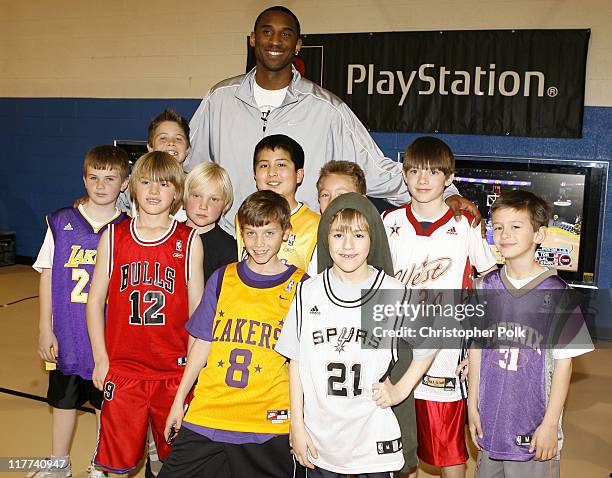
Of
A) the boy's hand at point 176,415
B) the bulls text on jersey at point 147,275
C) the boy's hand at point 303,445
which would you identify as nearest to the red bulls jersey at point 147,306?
the bulls text on jersey at point 147,275

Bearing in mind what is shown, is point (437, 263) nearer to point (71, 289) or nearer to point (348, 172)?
point (348, 172)

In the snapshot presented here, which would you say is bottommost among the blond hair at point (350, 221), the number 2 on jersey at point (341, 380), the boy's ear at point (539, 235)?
the number 2 on jersey at point (341, 380)

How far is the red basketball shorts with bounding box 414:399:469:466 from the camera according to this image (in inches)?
104

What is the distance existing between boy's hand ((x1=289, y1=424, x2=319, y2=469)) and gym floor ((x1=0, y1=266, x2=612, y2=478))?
140cm

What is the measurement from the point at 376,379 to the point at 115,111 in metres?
7.02

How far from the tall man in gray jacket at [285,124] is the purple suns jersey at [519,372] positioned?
1.17m

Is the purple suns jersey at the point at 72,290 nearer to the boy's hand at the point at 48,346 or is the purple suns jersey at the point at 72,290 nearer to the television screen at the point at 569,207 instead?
the boy's hand at the point at 48,346

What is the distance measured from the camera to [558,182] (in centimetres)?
615

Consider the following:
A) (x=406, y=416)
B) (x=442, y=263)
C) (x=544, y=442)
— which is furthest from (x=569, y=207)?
(x=406, y=416)

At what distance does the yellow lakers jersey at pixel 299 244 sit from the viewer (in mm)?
2877

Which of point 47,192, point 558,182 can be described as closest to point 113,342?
point 558,182

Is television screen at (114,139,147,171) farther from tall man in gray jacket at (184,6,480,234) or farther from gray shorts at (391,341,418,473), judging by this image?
gray shorts at (391,341,418,473)

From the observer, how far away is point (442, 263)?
8.81 ft

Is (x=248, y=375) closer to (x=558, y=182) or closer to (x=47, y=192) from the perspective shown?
(x=558, y=182)
